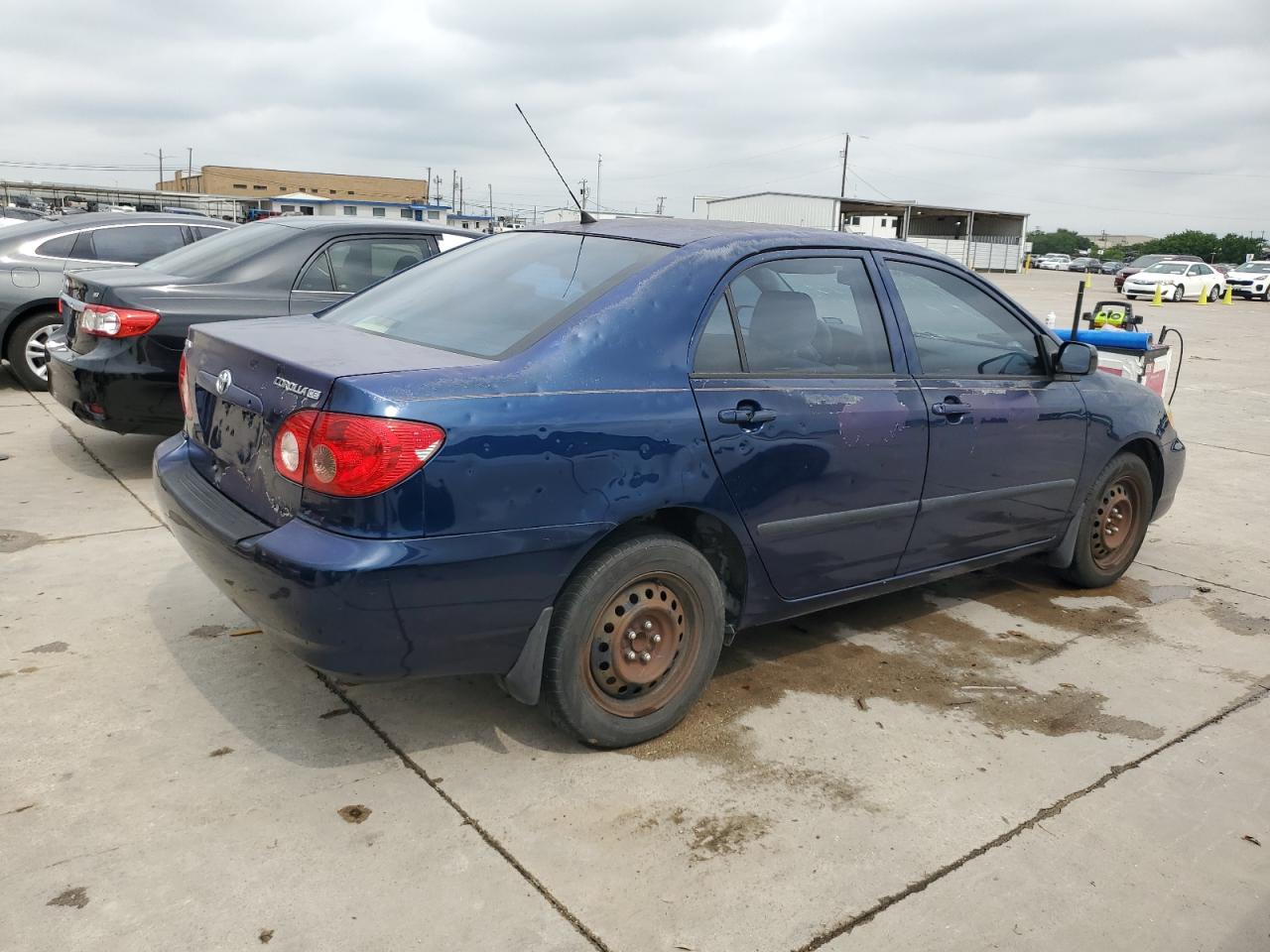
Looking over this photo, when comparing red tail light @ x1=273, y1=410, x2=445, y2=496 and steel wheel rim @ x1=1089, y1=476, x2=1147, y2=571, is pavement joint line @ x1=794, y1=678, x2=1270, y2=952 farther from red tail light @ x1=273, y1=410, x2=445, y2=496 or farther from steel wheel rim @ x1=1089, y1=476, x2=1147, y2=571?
red tail light @ x1=273, y1=410, x2=445, y2=496

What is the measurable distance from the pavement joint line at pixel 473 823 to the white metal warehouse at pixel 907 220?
50.0 metres

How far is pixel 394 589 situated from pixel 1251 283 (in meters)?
46.5

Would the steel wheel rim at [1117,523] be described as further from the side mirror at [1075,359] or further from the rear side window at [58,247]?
the rear side window at [58,247]

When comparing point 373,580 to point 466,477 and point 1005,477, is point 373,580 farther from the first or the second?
point 1005,477

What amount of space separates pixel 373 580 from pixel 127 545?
2.84m

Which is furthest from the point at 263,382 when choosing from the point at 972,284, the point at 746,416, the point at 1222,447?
Result: the point at 1222,447

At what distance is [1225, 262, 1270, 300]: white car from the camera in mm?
40666

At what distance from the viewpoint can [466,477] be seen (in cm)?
266

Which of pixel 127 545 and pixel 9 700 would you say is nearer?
pixel 9 700

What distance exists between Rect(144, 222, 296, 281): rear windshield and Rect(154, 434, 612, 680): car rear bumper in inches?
148

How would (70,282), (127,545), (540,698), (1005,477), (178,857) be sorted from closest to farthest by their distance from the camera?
(178,857) < (540,698) < (1005,477) < (127,545) < (70,282)

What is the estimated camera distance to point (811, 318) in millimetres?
3598

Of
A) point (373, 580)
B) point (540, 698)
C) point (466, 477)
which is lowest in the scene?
point (540, 698)

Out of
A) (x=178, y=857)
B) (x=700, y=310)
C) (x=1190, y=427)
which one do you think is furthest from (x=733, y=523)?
(x=1190, y=427)
